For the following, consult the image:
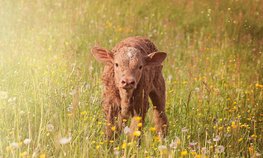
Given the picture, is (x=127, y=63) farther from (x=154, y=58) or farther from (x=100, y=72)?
(x=100, y=72)

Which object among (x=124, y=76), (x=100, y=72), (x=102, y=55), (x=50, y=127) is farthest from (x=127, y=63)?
(x=100, y=72)

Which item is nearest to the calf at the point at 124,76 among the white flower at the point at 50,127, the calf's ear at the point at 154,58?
the calf's ear at the point at 154,58

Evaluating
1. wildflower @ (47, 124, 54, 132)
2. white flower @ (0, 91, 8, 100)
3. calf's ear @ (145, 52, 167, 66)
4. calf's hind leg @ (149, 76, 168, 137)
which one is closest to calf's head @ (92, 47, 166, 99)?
calf's ear @ (145, 52, 167, 66)

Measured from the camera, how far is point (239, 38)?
1022 cm

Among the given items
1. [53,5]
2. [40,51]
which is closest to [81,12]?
[53,5]

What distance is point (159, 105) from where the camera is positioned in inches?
232

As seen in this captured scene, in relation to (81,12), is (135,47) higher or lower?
lower

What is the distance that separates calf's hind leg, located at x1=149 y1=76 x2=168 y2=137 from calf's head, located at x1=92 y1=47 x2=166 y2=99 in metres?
0.66

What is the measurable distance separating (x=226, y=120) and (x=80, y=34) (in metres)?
3.75

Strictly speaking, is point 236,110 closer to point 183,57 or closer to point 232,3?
point 183,57

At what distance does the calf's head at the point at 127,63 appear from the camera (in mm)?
4699

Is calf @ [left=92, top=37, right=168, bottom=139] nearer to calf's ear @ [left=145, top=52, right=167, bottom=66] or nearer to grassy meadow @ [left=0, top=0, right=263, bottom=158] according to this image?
calf's ear @ [left=145, top=52, right=167, bottom=66]

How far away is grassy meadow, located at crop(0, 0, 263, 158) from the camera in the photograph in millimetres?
4379

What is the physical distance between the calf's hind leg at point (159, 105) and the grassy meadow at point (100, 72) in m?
0.09
